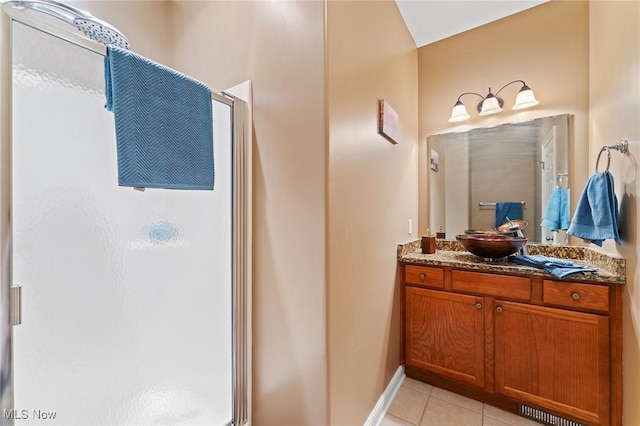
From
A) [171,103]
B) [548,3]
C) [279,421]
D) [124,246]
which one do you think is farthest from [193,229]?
[548,3]

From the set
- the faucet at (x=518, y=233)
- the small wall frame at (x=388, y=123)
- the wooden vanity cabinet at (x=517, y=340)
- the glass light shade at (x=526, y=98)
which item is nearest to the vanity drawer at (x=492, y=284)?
the wooden vanity cabinet at (x=517, y=340)

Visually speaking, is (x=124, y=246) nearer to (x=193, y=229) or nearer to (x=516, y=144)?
(x=193, y=229)

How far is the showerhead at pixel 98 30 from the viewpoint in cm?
95

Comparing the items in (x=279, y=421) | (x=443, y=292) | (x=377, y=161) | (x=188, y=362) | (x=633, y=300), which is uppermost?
(x=377, y=161)

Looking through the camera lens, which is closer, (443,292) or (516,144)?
(443,292)

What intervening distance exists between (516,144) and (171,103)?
2.35 metres

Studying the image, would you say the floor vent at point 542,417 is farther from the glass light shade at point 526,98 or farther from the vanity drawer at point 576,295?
the glass light shade at point 526,98

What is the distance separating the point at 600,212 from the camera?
4.60ft

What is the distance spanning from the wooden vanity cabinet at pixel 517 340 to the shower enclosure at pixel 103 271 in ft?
4.16

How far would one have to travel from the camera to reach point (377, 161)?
1616 millimetres

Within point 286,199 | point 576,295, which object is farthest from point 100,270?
point 576,295

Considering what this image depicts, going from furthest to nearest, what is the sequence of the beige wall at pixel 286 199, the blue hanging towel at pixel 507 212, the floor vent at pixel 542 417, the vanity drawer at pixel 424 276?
1. the blue hanging towel at pixel 507 212
2. the vanity drawer at pixel 424 276
3. the floor vent at pixel 542 417
4. the beige wall at pixel 286 199

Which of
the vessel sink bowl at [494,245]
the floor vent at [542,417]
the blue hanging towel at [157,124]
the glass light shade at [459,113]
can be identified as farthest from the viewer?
the glass light shade at [459,113]

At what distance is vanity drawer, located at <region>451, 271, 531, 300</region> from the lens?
160 cm
